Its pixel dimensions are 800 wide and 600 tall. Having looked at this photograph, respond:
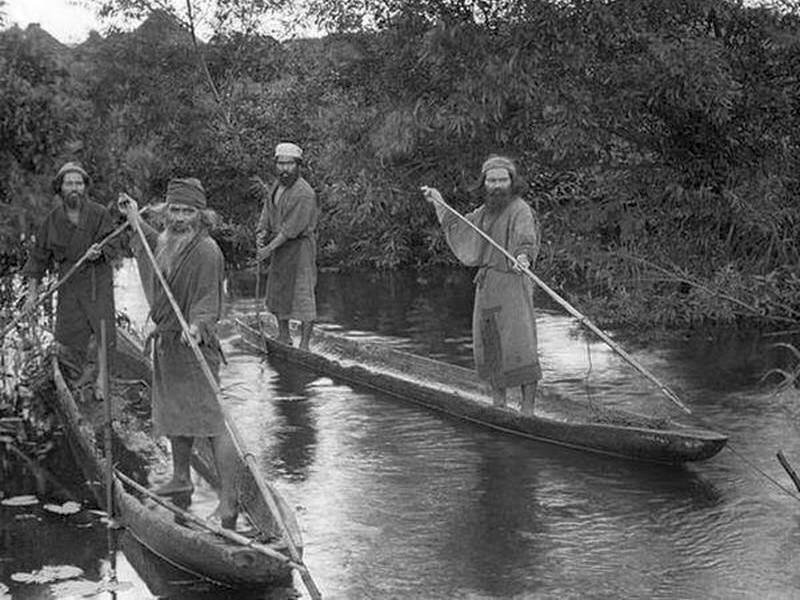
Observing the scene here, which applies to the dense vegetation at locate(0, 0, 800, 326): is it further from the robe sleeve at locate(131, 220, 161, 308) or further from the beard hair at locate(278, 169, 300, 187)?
the robe sleeve at locate(131, 220, 161, 308)

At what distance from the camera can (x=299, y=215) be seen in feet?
37.2

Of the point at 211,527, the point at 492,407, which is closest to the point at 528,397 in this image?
the point at 492,407

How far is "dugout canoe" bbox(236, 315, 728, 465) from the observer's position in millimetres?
7766

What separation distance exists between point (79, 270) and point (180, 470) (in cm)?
272

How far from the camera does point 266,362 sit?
11.9 meters

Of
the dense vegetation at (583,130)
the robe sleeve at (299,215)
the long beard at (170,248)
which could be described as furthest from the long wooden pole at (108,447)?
the robe sleeve at (299,215)

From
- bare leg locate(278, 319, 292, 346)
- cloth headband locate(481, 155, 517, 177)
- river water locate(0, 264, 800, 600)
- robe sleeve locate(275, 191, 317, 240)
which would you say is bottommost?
river water locate(0, 264, 800, 600)

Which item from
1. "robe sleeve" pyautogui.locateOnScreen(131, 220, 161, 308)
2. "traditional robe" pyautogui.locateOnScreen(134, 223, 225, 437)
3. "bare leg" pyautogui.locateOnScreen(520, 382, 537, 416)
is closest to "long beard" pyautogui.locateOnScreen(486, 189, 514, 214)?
"bare leg" pyautogui.locateOnScreen(520, 382, 537, 416)

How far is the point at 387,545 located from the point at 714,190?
7.23m

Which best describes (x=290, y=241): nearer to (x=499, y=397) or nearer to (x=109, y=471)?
(x=499, y=397)

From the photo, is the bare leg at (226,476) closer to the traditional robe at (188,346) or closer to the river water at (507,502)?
the traditional robe at (188,346)

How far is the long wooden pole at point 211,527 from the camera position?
17.4 ft

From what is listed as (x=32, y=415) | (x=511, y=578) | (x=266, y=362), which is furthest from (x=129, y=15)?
(x=511, y=578)

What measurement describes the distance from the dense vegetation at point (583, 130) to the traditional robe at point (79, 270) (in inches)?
41.6
